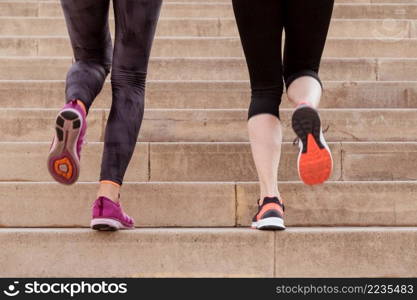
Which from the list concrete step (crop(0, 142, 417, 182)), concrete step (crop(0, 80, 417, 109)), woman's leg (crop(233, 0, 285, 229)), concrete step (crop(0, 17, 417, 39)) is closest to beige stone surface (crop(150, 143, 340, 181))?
concrete step (crop(0, 142, 417, 182))

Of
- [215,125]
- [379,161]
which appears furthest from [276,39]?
[215,125]

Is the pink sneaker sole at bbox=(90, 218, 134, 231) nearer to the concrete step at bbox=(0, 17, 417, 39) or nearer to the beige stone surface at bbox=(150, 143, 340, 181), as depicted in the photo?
the beige stone surface at bbox=(150, 143, 340, 181)

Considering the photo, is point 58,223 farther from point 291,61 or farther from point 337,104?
point 337,104

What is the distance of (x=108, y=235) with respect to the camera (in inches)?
129

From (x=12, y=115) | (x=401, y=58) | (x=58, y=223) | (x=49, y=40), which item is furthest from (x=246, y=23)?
(x=49, y=40)

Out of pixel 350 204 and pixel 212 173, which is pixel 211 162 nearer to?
pixel 212 173

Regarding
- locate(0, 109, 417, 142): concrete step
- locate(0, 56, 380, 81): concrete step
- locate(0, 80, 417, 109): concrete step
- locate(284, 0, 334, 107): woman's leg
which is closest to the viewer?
locate(284, 0, 334, 107): woman's leg

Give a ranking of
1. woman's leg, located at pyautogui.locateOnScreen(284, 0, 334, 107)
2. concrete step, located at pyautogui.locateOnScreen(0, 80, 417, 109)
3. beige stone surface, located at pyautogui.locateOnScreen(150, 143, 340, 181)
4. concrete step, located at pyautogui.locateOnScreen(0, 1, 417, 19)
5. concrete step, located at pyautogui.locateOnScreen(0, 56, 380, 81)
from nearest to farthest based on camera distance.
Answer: woman's leg, located at pyautogui.locateOnScreen(284, 0, 334, 107) < beige stone surface, located at pyautogui.locateOnScreen(150, 143, 340, 181) < concrete step, located at pyautogui.locateOnScreen(0, 80, 417, 109) < concrete step, located at pyautogui.locateOnScreen(0, 56, 380, 81) < concrete step, located at pyautogui.locateOnScreen(0, 1, 417, 19)

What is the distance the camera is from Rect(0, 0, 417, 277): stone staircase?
10.7 feet

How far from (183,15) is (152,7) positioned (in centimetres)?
467

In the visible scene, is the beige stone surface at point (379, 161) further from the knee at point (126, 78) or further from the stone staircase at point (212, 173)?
the knee at point (126, 78)

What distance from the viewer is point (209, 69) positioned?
5.95 meters

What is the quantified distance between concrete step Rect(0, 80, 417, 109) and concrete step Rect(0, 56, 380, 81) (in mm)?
586

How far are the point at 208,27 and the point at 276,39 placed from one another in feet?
13.6
